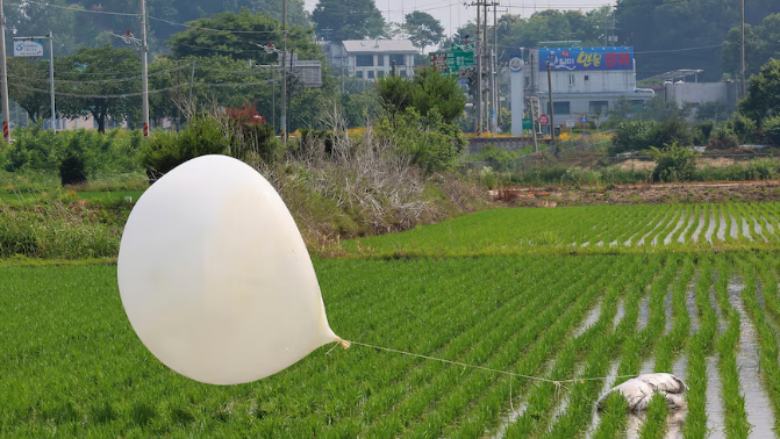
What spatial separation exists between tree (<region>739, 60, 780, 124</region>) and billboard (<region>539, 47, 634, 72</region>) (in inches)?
1507

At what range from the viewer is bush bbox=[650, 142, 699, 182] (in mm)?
42625

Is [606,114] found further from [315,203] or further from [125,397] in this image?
[125,397]

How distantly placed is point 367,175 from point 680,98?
80335mm

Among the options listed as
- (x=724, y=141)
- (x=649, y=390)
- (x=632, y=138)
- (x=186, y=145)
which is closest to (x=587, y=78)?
(x=724, y=141)

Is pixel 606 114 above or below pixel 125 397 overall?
above

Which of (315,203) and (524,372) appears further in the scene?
(315,203)

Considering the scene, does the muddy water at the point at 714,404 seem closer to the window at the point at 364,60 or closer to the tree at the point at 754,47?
the tree at the point at 754,47

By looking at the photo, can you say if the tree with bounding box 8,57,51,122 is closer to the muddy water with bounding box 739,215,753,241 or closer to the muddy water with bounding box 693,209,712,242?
the muddy water with bounding box 693,209,712,242

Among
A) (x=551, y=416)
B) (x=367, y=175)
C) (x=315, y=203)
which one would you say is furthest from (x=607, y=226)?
(x=551, y=416)

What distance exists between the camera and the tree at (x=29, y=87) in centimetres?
6234

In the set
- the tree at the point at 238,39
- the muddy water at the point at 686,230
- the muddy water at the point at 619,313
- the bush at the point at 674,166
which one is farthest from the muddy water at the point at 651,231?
the tree at the point at 238,39

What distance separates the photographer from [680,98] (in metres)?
98.0

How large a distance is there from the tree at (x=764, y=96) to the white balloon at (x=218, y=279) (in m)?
60.1

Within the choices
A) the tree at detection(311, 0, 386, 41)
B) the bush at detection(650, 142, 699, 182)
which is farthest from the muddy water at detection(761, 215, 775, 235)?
the tree at detection(311, 0, 386, 41)
